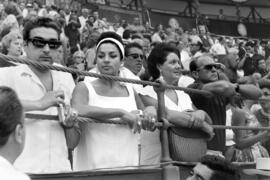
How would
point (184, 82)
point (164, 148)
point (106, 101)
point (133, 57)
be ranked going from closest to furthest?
point (106, 101) → point (164, 148) → point (133, 57) → point (184, 82)

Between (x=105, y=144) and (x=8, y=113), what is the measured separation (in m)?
1.60

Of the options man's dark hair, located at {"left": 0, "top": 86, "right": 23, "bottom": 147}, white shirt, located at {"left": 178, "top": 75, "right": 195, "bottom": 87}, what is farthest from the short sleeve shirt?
man's dark hair, located at {"left": 0, "top": 86, "right": 23, "bottom": 147}

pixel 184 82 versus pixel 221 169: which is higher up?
pixel 184 82

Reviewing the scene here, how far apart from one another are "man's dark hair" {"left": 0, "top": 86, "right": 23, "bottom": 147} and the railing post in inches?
72.9

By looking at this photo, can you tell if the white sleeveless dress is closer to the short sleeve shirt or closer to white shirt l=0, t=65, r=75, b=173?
white shirt l=0, t=65, r=75, b=173

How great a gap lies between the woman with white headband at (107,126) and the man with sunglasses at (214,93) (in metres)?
0.70

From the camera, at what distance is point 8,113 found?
191cm

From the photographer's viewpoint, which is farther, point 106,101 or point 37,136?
point 106,101

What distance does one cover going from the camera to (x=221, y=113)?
14.4 ft

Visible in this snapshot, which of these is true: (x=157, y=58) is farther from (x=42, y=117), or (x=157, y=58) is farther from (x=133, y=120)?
(x=42, y=117)

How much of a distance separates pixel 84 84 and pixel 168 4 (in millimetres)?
25549

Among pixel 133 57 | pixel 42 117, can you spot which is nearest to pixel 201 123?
pixel 42 117

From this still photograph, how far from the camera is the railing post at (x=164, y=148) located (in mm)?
3688

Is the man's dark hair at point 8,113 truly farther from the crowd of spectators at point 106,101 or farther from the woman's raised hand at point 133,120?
the woman's raised hand at point 133,120
